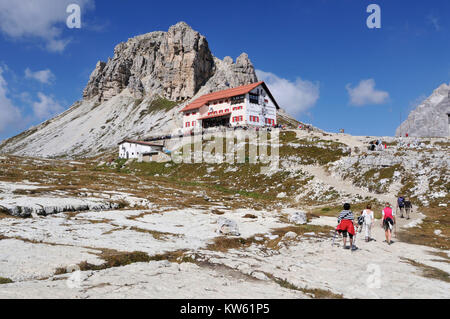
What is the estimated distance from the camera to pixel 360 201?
Result: 41.1m

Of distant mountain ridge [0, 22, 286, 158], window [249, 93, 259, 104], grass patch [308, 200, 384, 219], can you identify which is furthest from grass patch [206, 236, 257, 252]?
distant mountain ridge [0, 22, 286, 158]

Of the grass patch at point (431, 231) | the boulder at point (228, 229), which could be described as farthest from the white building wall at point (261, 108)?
the boulder at point (228, 229)

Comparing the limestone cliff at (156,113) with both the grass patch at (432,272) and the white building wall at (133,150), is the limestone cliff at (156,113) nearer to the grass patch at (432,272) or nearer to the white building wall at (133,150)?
the white building wall at (133,150)

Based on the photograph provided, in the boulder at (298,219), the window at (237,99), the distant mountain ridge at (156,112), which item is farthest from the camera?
the distant mountain ridge at (156,112)

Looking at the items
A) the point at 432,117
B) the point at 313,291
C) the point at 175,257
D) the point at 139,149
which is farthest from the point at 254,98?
the point at 313,291

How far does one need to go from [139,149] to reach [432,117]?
83983 mm

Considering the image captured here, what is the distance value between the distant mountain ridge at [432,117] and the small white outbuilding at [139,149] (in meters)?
72.5

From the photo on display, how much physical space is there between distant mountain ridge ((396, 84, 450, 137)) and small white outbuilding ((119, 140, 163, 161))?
238ft

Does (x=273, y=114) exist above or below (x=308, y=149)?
above

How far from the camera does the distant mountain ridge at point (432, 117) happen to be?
227 ft

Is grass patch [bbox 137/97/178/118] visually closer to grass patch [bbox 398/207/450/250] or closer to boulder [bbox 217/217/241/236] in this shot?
grass patch [bbox 398/207/450/250]
